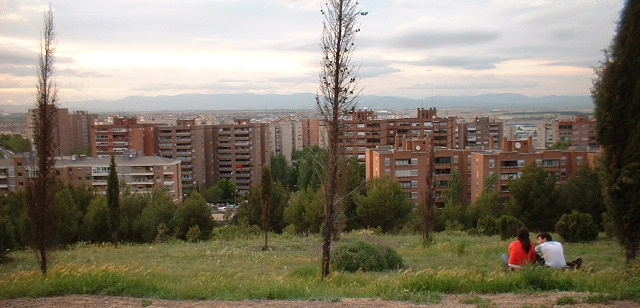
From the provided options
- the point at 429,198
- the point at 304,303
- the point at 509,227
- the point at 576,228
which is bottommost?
the point at 509,227

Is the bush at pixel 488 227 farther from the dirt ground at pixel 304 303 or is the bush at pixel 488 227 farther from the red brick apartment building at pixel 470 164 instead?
the red brick apartment building at pixel 470 164

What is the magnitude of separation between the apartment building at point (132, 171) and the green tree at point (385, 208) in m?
27.5

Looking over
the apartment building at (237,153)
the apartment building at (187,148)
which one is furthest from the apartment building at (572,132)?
the apartment building at (187,148)

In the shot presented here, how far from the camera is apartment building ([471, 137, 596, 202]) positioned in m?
42.8

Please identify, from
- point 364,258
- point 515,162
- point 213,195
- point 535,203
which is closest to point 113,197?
point 364,258

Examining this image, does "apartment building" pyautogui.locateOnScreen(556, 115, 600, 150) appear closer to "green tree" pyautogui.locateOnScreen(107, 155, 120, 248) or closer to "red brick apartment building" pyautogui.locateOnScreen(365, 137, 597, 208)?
"red brick apartment building" pyautogui.locateOnScreen(365, 137, 597, 208)

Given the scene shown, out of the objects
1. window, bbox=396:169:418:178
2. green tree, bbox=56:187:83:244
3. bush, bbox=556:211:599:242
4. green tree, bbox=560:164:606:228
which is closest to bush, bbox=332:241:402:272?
bush, bbox=556:211:599:242

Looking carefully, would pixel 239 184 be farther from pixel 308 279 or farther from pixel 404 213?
pixel 308 279

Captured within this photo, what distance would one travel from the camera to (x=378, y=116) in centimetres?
7394

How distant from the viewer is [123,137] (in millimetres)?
71875

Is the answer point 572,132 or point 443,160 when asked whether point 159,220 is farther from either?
point 572,132

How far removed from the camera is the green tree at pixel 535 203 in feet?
82.3

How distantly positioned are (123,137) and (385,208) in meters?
54.3

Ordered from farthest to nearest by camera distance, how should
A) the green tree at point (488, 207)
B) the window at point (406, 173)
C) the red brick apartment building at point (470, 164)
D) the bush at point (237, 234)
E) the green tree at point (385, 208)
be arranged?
the window at point (406, 173)
the red brick apartment building at point (470, 164)
the green tree at point (488, 207)
the green tree at point (385, 208)
the bush at point (237, 234)
